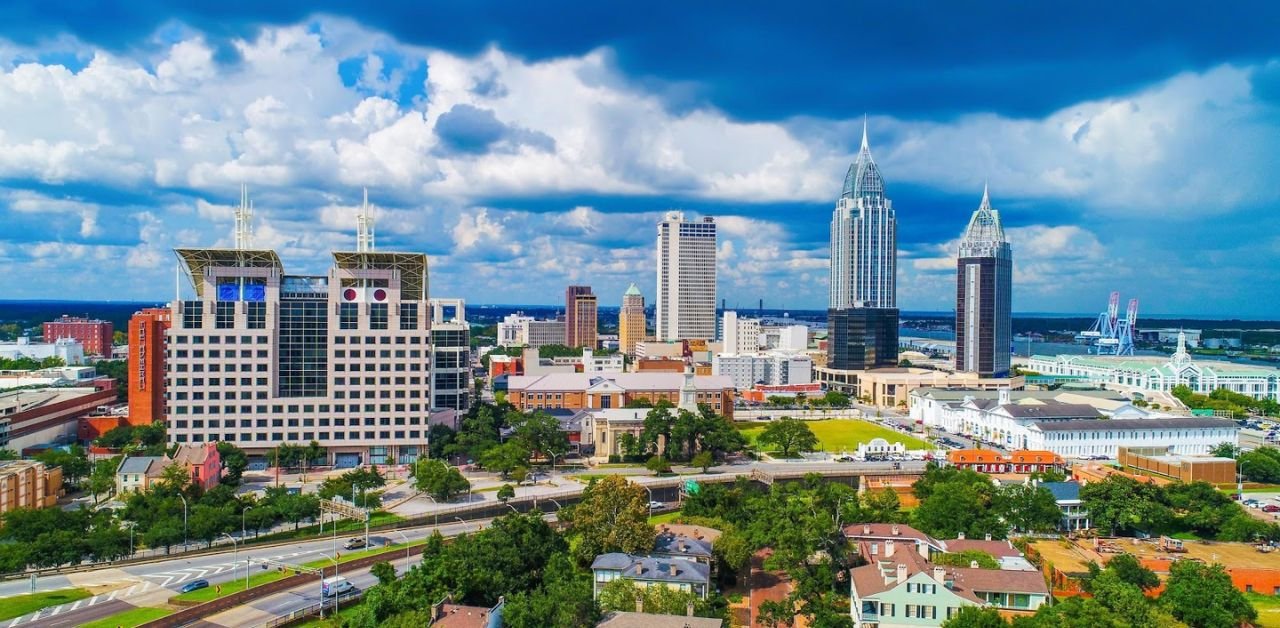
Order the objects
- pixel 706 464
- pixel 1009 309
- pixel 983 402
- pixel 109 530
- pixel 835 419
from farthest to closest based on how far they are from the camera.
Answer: pixel 1009 309
pixel 835 419
pixel 983 402
pixel 706 464
pixel 109 530

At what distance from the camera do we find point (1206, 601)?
46344mm

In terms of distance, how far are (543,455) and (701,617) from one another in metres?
52.7

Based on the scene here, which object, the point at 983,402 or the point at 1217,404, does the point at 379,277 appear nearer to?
the point at 983,402

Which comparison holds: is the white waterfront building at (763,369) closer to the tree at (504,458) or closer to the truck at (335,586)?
the tree at (504,458)

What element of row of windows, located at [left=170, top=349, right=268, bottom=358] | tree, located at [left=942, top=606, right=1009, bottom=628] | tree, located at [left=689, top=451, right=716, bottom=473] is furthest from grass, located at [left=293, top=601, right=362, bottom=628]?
row of windows, located at [left=170, top=349, right=268, bottom=358]

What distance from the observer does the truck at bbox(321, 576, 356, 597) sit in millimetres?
50562

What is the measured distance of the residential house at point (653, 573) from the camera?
47625mm

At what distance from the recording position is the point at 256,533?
6425 cm

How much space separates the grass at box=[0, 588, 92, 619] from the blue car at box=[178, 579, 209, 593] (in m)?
4.84

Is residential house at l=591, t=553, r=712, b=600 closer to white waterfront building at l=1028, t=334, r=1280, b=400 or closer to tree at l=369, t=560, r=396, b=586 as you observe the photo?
tree at l=369, t=560, r=396, b=586

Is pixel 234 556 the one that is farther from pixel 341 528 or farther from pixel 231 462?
pixel 231 462

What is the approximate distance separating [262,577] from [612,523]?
67.8 feet

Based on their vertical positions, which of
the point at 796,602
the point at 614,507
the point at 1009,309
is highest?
the point at 1009,309

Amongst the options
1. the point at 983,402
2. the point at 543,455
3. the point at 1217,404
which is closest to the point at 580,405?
the point at 543,455
